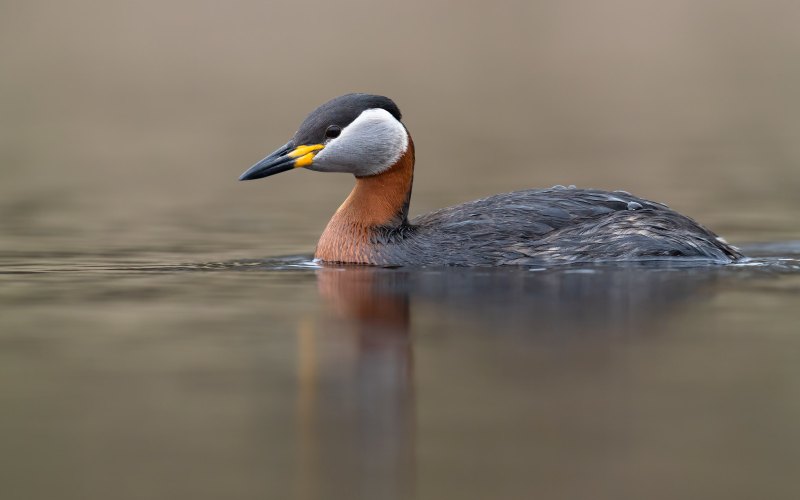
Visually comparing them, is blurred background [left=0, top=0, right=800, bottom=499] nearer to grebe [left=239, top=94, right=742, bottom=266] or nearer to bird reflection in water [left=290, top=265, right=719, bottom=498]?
bird reflection in water [left=290, top=265, right=719, bottom=498]

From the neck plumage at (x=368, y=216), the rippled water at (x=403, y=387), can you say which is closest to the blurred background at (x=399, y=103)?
the neck plumage at (x=368, y=216)

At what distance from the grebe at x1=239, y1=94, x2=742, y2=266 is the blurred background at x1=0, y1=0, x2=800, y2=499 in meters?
0.70

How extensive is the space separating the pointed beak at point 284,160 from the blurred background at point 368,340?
87 centimetres

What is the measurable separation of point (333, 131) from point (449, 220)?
1.28 m

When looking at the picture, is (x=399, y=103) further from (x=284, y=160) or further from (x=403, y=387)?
(x=403, y=387)

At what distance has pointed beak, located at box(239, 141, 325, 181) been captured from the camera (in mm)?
11789

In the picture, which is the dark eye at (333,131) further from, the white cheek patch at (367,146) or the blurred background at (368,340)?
the blurred background at (368,340)

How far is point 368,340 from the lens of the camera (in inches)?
331

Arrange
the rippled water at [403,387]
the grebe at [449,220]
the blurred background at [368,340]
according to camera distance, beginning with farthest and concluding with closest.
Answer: the grebe at [449,220] < the blurred background at [368,340] < the rippled water at [403,387]

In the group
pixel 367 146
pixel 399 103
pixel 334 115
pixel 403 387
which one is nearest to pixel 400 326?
pixel 403 387

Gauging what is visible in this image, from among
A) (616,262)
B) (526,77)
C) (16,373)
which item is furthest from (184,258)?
(526,77)

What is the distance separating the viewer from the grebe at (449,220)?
1164 cm

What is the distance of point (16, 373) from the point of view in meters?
7.52

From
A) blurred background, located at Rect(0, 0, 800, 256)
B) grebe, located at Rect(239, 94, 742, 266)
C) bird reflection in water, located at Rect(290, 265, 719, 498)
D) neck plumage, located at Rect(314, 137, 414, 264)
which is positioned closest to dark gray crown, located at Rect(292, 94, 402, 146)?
grebe, located at Rect(239, 94, 742, 266)
